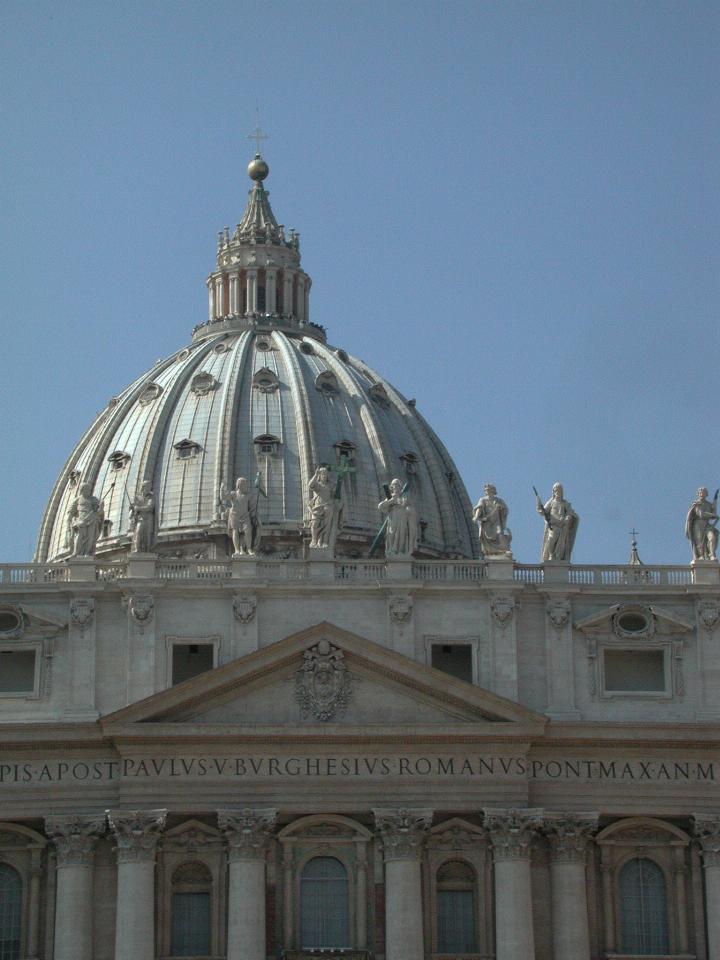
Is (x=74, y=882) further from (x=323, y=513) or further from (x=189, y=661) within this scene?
(x=323, y=513)

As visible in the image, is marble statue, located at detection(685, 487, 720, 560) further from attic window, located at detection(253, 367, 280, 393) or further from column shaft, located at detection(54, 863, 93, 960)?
attic window, located at detection(253, 367, 280, 393)

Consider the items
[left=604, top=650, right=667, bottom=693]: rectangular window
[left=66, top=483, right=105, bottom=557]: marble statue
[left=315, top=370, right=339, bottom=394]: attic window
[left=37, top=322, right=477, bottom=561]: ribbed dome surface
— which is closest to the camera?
[left=604, top=650, right=667, bottom=693]: rectangular window

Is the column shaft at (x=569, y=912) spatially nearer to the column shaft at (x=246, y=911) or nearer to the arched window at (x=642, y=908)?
the arched window at (x=642, y=908)

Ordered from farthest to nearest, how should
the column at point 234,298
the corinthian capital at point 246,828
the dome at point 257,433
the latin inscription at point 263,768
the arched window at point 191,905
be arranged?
the column at point 234,298 < the dome at point 257,433 < the arched window at point 191,905 < the latin inscription at point 263,768 < the corinthian capital at point 246,828

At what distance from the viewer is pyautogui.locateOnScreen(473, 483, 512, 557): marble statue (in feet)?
292

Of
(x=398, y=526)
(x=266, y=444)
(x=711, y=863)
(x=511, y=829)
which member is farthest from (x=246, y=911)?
(x=266, y=444)

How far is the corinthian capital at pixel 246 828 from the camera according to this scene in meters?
84.9

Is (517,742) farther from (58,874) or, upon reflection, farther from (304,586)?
(58,874)

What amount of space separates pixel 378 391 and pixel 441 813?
60.5m

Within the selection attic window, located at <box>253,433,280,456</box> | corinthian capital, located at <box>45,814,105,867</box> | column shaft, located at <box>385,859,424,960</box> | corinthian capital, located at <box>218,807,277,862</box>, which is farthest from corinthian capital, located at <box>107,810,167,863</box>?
attic window, located at <box>253,433,280,456</box>

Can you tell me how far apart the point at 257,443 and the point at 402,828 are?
5564 centimetres

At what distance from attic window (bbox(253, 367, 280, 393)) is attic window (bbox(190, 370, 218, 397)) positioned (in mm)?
2221

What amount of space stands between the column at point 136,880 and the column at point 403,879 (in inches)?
272

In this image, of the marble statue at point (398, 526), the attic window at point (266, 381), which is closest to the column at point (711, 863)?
the marble statue at point (398, 526)
